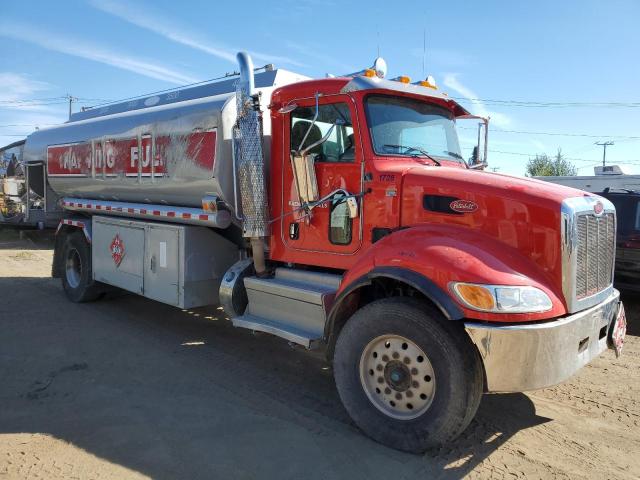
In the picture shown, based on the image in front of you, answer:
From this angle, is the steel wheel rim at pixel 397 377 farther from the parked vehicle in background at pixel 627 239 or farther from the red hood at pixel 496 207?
the parked vehicle in background at pixel 627 239

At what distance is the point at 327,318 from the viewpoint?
3.96 m

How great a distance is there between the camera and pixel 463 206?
3609mm

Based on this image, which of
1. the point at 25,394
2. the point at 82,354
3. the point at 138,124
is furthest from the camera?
the point at 138,124

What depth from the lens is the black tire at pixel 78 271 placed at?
757cm

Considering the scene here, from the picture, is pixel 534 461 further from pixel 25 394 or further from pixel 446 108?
pixel 25 394

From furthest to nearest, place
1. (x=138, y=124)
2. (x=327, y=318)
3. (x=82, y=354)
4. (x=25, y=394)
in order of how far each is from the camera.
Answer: (x=138, y=124)
(x=82, y=354)
(x=25, y=394)
(x=327, y=318)

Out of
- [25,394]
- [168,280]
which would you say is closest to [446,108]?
[168,280]

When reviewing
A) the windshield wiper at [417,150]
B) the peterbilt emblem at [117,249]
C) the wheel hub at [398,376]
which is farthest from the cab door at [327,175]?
the peterbilt emblem at [117,249]

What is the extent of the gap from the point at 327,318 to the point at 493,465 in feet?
5.05

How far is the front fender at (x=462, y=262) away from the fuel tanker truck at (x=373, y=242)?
1 cm

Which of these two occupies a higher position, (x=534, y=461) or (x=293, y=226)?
(x=293, y=226)

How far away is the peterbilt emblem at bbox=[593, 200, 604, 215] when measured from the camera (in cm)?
370

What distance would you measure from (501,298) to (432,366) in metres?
0.65

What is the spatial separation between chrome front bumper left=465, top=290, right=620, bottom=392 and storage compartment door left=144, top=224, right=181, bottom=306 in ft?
12.0
